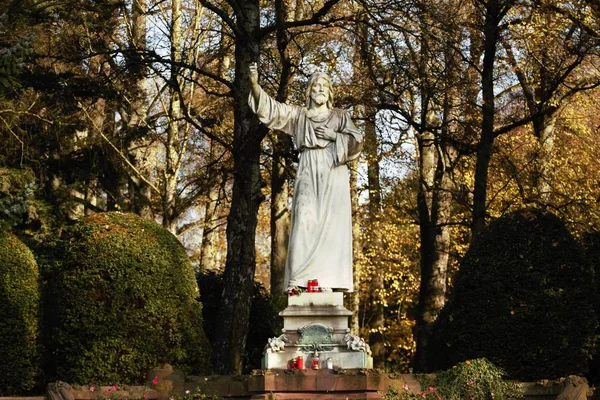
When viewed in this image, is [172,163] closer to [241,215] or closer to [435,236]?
[435,236]

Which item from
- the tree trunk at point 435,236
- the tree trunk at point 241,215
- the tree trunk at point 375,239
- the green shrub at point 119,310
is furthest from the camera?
the tree trunk at point 375,239

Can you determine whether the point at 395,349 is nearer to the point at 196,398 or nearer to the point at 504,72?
the point at 504,72

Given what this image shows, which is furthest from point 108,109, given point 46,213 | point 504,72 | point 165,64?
point 504,72

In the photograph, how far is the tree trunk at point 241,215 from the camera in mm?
15352

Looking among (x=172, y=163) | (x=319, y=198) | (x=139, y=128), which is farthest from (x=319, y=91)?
(x=139, y=128)

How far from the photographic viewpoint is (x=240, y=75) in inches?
634

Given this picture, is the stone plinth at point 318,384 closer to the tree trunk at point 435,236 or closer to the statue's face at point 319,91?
the statue's face at point 319,91

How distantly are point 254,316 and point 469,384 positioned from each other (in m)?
7.41

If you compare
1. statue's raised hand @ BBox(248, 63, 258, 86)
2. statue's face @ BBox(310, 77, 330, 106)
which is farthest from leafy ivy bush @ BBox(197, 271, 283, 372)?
statue's raised hand @ BBox(248, 63, 258, 86)

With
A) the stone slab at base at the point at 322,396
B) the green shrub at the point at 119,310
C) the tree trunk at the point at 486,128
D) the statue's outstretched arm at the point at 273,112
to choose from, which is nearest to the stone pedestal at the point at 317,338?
the stone slab at base at the point at 322,396

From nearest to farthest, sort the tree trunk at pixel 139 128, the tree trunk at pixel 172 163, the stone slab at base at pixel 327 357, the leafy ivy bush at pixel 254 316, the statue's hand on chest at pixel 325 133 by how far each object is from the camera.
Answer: the stone slab at base at pixel 327 357
the statue's hand on chest at pixel 325 133
the leafy ivy bush at pixel 254 316
the tree trunk at pixel 172 163
the tree trunk at pixel 139 128

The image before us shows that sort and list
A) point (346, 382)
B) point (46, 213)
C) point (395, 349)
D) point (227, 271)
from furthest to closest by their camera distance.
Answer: point (395, 349) → point (46, 213) → point (227, 271) → point (346, 382)

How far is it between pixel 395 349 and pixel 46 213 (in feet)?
43.9

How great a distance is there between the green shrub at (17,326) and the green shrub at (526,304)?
6.01 metres
